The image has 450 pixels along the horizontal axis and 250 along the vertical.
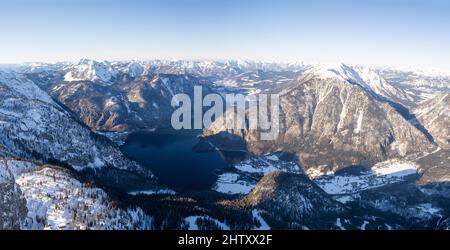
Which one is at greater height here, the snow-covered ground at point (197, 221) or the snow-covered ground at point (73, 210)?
the snow-covered ground at point (73, 210)

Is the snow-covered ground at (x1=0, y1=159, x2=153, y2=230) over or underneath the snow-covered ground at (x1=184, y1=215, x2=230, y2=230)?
over

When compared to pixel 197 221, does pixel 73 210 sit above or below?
above

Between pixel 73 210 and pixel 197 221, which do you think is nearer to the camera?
pixel 73 210

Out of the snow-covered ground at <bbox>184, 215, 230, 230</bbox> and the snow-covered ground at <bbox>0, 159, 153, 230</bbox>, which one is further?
the snow-covered ground at <bbox>184, 215, 230, 230</bbox>

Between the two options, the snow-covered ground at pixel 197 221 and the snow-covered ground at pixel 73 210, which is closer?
the snow-covered ground at pixel 73 210

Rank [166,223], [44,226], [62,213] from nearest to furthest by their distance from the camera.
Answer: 1. [44,226]
2. [62,213]
3. [166,223]
